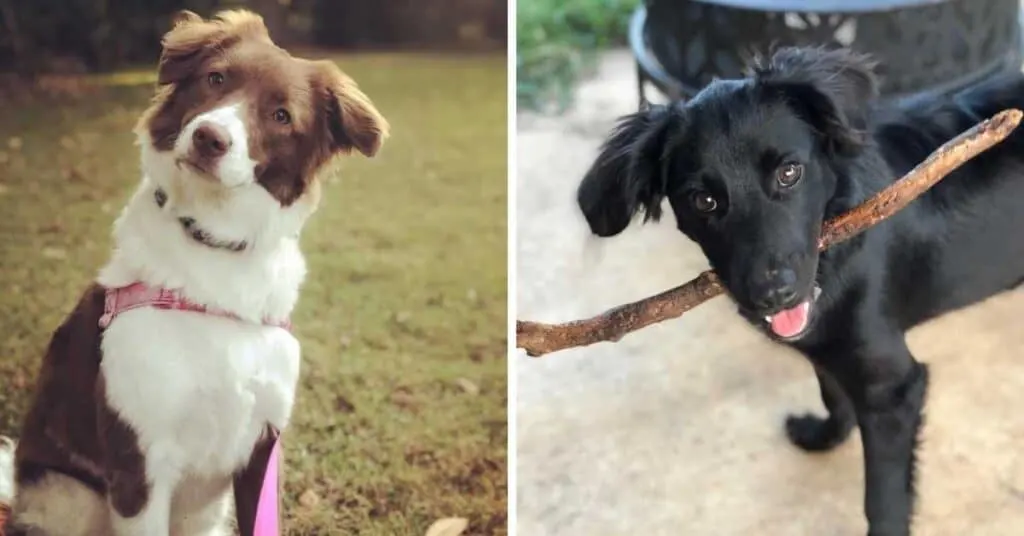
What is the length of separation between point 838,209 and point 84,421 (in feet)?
2.12

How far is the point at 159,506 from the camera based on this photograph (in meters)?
0.88

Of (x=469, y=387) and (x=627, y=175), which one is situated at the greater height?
(x=627, y=175)

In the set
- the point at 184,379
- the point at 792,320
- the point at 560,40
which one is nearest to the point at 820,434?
the point at 792,320

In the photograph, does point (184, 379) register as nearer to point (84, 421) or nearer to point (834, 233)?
point (84, 421)

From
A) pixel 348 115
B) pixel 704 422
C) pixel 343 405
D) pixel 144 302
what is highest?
pixel 348 115

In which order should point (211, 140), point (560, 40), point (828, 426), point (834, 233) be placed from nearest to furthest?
point (211, 140), point (834, 233), point (828, 426), point (560, 40)

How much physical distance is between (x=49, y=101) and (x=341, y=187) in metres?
0.24

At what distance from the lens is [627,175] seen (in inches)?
35.5

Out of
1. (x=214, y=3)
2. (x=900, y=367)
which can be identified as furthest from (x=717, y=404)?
(x=214, y=3)

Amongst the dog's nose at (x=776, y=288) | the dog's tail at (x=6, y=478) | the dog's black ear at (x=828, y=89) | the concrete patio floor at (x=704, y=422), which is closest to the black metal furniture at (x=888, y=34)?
the concrete patio floor at (x=704, y=422)

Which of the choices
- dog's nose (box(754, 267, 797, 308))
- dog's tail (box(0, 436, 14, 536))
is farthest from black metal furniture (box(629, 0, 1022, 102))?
dog's tail (box(0, 436, 14, 536))

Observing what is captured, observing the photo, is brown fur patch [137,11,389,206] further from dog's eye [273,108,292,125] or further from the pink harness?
the pink harness

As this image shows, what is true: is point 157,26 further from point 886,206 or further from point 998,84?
point 998,84

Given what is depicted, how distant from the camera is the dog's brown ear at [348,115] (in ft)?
2.85
